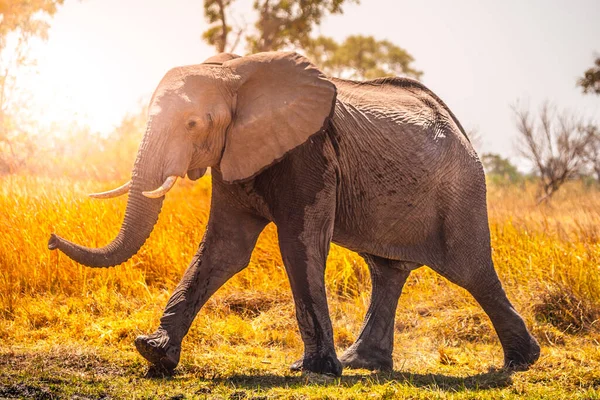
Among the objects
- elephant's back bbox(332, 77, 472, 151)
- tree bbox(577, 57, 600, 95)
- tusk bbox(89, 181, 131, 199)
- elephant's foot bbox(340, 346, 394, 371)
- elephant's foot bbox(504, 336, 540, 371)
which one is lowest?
elephant's foot bbox(340, 346, 394, 371)

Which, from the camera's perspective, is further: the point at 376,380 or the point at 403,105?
the point at 403,105

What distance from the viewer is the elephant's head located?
440 cm

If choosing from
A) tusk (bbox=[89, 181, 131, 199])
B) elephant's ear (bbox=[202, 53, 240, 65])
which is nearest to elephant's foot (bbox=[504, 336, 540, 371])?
elephant's ear (bbox=[202, 53, 240, 65])

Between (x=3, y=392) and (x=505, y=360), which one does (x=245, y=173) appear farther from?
→ (x=505, y=360)

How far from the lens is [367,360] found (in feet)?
18.5

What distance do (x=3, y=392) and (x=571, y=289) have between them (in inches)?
180

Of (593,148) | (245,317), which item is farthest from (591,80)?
(245,317)

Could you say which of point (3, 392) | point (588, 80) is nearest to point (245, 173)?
point (3, 392)

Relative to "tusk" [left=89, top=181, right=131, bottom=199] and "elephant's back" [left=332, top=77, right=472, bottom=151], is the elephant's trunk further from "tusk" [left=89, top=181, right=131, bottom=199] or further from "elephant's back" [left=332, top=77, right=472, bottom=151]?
"elephant's back" [left=332, top=77, right=472, bottom=151]

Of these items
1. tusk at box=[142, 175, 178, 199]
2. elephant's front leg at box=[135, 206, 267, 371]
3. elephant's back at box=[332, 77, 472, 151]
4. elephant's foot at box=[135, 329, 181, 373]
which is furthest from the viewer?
elephant's back at box=[332, 77, 472, 151]

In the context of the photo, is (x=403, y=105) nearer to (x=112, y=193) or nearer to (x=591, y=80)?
(x=112, y=193)

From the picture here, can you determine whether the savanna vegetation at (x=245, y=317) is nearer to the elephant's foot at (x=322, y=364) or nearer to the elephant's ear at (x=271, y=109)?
the elephant's foot at (x=322, y=364)

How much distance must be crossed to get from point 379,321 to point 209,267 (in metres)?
1.30

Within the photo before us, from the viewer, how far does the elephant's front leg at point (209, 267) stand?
4.94 metres
